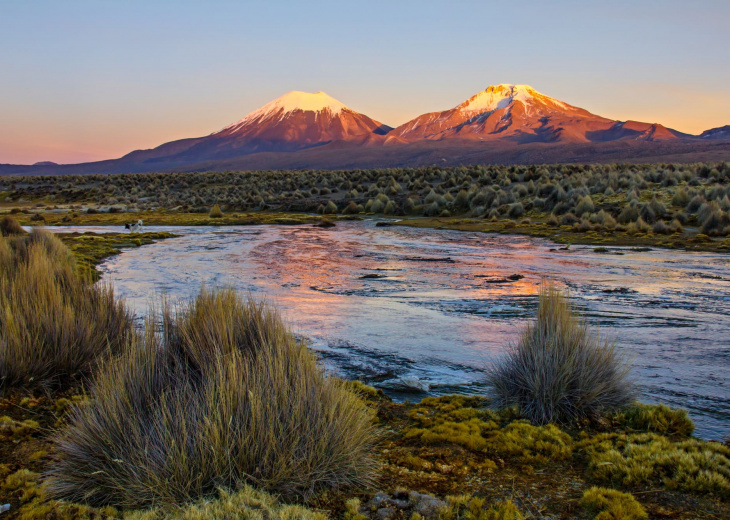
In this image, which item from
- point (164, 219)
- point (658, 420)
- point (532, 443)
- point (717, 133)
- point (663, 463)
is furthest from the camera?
point (717, 133)

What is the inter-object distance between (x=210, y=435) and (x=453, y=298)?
794 centimetres

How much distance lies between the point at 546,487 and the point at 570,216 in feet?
69.2

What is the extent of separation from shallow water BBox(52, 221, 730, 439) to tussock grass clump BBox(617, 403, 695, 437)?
18 cm

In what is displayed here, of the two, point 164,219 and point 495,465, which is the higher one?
point 164,219

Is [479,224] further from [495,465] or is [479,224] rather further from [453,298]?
[495,465]

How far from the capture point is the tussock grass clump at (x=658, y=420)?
477 cm

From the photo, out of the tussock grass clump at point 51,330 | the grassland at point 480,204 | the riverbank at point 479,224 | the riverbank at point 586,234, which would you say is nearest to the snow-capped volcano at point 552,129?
the grassland at point 480,204

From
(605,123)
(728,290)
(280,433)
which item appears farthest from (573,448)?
(605,123)

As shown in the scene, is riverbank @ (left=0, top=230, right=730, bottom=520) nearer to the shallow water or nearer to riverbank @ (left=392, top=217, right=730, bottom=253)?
the shallow water

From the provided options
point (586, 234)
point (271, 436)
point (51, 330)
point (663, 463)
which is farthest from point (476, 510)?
point (586, 234)

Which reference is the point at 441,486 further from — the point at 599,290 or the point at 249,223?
the point at 249,223

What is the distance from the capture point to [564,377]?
5059mm

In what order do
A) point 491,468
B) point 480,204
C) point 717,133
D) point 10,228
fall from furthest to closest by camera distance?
point 717,133, point 480,204, point 10,228, point 491,468

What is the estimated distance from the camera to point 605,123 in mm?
173375
